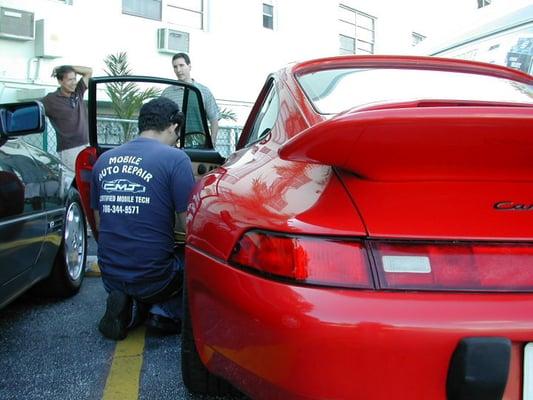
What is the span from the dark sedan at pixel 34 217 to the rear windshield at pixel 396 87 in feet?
4.32

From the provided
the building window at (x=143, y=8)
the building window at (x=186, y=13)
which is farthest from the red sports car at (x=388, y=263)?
the building window at (x=186, y=13)

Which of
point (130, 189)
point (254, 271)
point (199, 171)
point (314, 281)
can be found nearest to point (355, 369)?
point (314, 281)

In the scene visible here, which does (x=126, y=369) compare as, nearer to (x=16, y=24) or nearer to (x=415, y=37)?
(x=16, y=24)

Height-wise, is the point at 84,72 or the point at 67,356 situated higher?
the point at 84,72

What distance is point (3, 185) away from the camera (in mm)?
2395

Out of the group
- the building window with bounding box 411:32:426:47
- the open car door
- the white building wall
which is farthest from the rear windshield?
the building window with bounding box 411:32:426:47

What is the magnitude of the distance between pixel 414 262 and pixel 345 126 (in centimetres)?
39

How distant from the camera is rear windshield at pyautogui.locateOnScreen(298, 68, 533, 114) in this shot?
2.08 m

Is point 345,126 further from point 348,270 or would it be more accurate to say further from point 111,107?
point 111,107

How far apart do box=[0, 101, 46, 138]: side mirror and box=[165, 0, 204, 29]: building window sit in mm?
9397

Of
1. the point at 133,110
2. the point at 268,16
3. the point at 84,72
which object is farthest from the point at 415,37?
the point at 84,72

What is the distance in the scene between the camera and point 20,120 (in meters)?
2.46

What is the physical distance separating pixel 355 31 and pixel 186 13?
18.7 ft

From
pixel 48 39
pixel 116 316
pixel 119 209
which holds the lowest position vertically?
pixel 116 316
